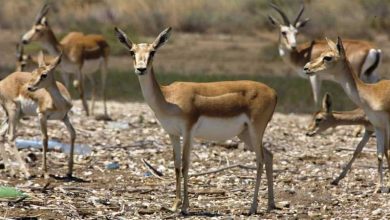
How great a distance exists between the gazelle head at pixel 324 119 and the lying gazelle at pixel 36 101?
399 cm

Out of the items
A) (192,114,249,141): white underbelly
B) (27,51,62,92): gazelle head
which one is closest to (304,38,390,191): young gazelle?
(192,114,249,141): white underbelly

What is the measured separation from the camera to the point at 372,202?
13.9 metres

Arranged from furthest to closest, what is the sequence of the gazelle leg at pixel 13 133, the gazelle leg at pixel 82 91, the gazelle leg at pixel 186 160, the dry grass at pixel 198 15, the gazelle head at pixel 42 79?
the dry grass at pixel 198 15
the gazelle leg at pixel 82 91
the gazelle leg at pixel 13 133
the gazelle head at pixel 42 79
the gazelle leg at pixel 186 160

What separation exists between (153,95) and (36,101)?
325cm

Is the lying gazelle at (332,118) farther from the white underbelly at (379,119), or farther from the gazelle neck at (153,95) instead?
the gazelle neck at (153,95)

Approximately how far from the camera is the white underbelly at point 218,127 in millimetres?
12586

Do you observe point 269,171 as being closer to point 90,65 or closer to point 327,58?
point 327,58

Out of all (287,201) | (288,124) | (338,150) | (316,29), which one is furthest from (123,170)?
(316,29)

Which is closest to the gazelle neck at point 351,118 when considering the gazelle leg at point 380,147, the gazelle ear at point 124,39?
the gazelle leg at point 380,147

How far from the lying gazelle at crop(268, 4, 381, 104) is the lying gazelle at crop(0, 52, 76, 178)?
286 inches

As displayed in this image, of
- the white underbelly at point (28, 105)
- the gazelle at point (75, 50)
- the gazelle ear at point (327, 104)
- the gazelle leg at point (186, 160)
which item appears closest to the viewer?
the gazelle leg at point (186, 160)

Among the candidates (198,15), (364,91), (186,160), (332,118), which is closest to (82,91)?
(332,118)

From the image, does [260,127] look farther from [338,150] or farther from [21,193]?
[338,150]

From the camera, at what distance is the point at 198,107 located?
12.5 metres
